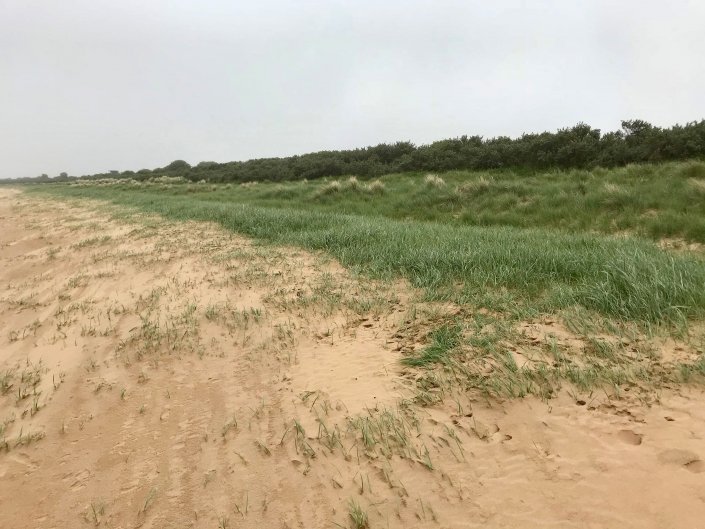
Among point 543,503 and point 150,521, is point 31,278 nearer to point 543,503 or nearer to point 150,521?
point 150,521

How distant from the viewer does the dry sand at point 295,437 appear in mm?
2072

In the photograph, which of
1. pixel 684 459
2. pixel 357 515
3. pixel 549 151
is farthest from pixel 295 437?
pixel 549 151

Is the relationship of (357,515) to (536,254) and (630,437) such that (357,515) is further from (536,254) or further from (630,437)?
(536,254)

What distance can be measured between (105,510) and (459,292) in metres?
3.55

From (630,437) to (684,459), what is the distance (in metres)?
0.24

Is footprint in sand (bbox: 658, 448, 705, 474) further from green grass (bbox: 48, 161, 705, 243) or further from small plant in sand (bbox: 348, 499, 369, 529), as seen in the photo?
green grass (bbox: 48, 161, 705, 243)

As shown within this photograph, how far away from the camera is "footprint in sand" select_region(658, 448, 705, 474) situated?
6.68ft

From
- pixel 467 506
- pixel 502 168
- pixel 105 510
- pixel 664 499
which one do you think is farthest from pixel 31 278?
pixel 502 168

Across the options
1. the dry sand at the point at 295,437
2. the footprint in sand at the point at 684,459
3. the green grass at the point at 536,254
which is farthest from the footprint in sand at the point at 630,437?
the green grass at the point at 536,254

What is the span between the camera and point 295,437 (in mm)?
2678

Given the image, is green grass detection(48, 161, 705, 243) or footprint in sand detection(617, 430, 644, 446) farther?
green grass detection(48, 161, 705, 243)

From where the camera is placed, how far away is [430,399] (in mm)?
2811

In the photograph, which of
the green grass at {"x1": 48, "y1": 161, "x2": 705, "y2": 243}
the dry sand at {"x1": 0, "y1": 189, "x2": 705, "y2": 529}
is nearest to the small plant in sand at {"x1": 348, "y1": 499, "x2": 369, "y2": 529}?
the dry sand at {"x1": 0, "y1": 189, "x2": 705, "y2": 529}

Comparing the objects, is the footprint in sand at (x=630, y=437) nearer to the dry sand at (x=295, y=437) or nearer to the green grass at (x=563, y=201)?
the dry sand at (x=295, y=437)
